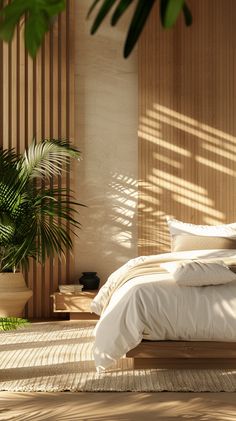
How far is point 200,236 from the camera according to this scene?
20.4 feet

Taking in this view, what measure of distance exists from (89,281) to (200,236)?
1178 millimetres

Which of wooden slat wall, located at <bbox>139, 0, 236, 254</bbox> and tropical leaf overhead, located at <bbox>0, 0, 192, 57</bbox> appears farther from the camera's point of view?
wooden slat wall, located at <bbox>139, 0, 236, 254</bbox>

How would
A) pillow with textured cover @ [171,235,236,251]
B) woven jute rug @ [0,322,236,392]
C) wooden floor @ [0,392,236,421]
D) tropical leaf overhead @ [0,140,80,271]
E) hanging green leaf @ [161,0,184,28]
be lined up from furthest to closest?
tropical leaf overhead @ [0,140,80,271], pillow with textured cover @ [171,235,236,251], woven jute rug @ [0,322,236,392], wooden floor @ [0,392,236,421], hanging green leaf @ [161,0,184,28]

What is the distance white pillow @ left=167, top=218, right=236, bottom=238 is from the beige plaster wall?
24.3 inches

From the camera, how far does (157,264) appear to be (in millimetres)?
5047

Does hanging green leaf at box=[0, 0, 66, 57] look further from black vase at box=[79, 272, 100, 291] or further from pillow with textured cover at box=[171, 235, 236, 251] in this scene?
black vase at box=[79, 272, 100, 291]

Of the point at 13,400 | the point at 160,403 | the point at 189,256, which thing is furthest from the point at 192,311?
the point at 189,256

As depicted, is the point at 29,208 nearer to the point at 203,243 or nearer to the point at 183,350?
the point at 203,243

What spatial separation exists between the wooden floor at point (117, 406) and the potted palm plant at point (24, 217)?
8.33 ft

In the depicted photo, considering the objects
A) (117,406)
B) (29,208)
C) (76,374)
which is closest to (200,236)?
(29,208)

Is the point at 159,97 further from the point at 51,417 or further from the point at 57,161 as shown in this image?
the point at 51,417

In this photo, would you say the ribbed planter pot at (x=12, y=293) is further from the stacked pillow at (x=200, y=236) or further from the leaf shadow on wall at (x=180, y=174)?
the stacked pillow at (x=200, y=236)

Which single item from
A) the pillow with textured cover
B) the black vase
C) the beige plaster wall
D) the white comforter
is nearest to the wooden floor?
the white comforter

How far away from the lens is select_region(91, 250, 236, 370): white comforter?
4.13 m
